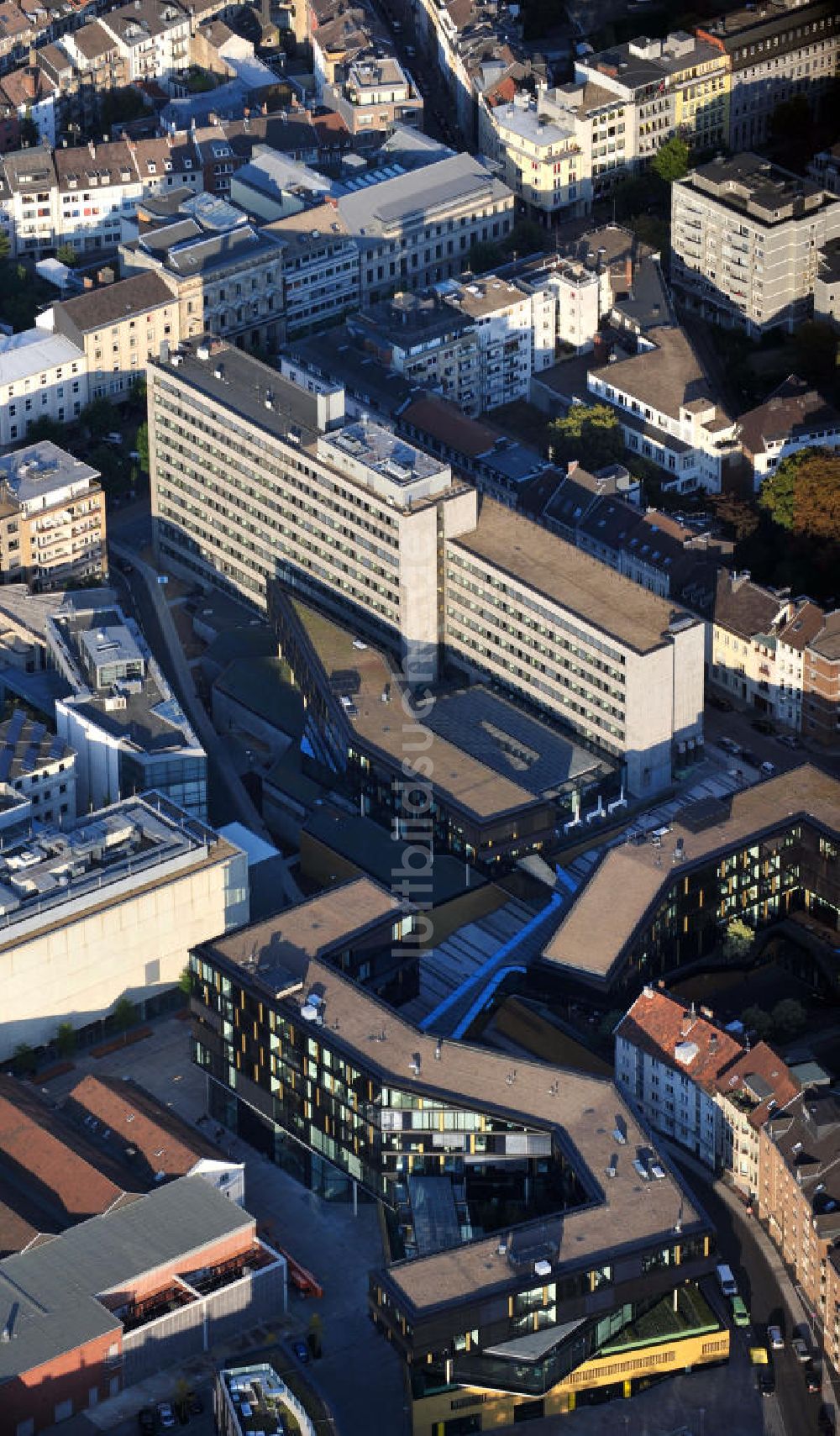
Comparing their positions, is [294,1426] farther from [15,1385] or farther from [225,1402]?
[15,1385]

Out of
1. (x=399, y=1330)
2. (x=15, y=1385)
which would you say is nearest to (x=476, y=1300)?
(x=399, y=1330)

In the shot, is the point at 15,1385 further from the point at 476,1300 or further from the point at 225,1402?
the point at 476,1300

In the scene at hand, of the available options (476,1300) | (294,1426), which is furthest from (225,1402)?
(476,1300)

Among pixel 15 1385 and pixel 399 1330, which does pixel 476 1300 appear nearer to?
pixel 399 1330

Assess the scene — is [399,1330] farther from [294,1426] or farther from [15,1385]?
[15,1385]
